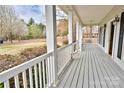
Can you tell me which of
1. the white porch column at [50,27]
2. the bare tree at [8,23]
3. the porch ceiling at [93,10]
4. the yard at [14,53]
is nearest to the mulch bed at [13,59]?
the yard at [14,53]

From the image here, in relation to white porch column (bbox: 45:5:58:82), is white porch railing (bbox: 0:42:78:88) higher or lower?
lower

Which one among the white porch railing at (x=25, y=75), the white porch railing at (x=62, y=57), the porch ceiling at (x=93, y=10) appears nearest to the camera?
the white porch railing at (x=25, y=75)

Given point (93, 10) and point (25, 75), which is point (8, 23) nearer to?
point (25, 75)

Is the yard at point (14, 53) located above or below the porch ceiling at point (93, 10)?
below

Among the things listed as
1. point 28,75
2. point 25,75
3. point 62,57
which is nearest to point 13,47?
point 25,75

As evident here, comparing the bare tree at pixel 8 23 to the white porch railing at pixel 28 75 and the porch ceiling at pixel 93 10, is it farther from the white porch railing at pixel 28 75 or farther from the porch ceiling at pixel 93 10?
the porch ceiling at pixel 93 10

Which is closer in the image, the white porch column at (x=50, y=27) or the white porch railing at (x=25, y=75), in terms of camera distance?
the white porch railing at (x=25, y=75)

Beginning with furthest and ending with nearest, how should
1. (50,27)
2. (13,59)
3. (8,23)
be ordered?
(50,27) → (13,59) → (8,23)

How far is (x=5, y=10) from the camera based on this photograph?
1337 mm

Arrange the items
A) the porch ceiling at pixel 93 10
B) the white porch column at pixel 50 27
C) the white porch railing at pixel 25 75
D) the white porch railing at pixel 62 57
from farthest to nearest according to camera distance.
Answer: the porch ceiling at pixel 93 10
the white porch railing at pixel 62 57
the white porch column at pixel 50 27
the white porch railing at pixel 25 75

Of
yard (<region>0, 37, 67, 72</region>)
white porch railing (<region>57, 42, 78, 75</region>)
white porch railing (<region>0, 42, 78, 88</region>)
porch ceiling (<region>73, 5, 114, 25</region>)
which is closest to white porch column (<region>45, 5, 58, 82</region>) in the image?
white porch railing (<region>0, 42, 78, 88</region>)

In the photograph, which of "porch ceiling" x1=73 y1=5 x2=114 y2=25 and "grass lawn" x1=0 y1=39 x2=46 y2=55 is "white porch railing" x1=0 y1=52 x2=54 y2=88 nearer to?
"grass lawn" x1=0 y1=39 x2=46 y2=55
